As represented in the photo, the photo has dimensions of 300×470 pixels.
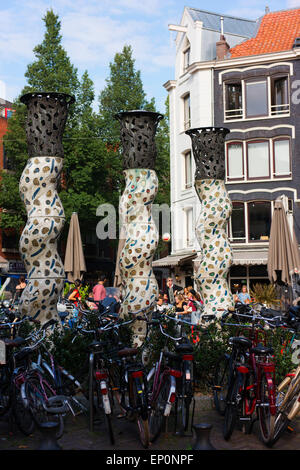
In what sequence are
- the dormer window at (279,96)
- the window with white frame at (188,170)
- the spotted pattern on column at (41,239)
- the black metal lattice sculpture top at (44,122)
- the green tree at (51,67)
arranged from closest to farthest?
the spotted pattern on column at (41,239), the black metal lattice sculpture top at (44,122), the dormer window at (279,96), the window with white frame at (188,170), the green tree at (51,67)

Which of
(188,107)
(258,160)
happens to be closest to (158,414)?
(258,160)

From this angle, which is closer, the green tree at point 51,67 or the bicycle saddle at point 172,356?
the bicycle saddle at point 172,356

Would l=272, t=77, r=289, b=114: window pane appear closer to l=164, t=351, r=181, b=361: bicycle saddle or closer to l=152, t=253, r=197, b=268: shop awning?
l=152, t=253, r=197, b=268: shop awning

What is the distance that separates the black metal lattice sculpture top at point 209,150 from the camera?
10672 millimetres

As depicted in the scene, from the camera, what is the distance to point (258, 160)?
28.0m

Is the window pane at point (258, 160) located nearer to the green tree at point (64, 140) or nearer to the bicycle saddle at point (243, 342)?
the green tree at point (64, 140)

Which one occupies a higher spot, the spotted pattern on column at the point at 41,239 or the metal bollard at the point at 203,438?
the spotted pattern on column at the point at 41,239

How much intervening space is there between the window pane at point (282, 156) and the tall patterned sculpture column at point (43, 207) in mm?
20388

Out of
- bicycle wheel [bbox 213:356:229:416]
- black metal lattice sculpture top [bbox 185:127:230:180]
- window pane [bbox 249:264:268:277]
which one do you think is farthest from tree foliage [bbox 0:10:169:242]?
bicycle wheel [bbox 213:356:229:416]

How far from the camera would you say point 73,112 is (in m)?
34.0

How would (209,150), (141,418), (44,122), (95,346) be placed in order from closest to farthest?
(141,418) < (95,346) < (44,122) < (209,150)

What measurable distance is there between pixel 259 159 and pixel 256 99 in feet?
10.1

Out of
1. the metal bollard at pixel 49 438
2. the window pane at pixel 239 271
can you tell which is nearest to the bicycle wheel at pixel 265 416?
the metal bollard at pixel 49 438

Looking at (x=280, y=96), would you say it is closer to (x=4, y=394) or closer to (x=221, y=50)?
(x=221, y=50)
